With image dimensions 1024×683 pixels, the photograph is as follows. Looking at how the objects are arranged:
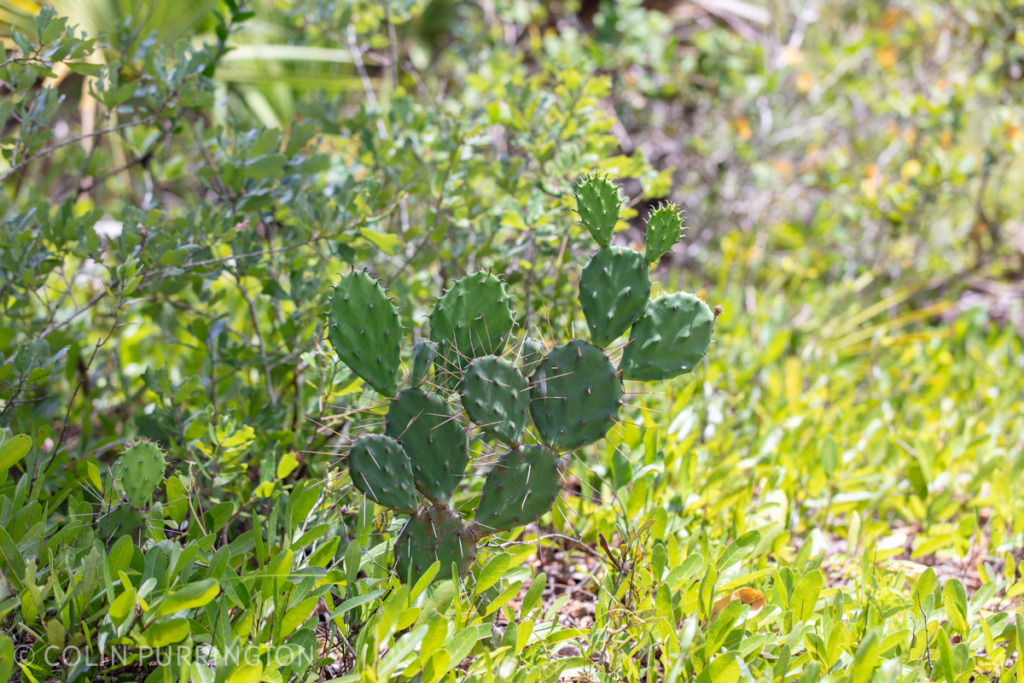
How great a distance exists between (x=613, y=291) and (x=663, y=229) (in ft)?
0.55

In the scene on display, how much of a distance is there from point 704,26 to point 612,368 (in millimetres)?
4811

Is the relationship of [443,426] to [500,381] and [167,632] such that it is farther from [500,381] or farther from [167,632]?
[167,632]

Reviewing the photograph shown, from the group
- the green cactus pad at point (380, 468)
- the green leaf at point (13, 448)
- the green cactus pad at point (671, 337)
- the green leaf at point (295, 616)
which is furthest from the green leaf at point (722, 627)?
the green leaf at point (13, 448)

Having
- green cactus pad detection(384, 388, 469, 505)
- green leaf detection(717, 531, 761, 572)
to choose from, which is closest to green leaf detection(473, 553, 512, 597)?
green cactus pad detection(384, 388, 469, 505)

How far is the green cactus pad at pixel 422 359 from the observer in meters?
1.54

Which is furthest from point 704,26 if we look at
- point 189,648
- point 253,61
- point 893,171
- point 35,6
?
point 189,648

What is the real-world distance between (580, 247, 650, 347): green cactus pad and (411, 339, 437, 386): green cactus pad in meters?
0.35

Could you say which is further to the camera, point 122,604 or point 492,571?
point 492,571

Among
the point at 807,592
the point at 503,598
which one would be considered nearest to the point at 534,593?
the point at 503,598

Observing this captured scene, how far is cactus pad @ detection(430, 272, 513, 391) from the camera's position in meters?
1.60

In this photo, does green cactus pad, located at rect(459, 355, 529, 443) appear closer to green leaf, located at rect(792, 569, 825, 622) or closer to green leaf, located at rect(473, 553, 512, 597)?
green leaf, located at rect(473, 553, 512, 597)

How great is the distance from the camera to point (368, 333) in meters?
1.57

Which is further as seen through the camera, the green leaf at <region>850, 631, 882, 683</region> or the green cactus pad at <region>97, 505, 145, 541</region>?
the green cactus pad at <region>97, 505, 145, 541</region>

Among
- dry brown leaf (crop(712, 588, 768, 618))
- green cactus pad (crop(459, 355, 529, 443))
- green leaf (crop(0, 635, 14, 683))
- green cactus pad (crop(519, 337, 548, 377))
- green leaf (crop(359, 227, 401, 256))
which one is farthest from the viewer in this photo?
green leaf (crop(359, 227, 401, 256))
